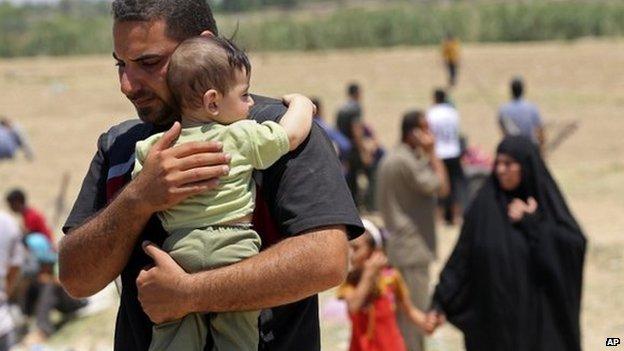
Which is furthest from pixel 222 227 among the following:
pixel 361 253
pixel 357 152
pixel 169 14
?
pixel 357 152

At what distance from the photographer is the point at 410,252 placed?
27.0 ft

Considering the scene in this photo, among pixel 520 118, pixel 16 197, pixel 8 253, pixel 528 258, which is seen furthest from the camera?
pixel 520 118

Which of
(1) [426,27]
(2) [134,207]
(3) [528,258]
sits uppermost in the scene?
→ (2) [134,207]

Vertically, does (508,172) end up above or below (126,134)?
below

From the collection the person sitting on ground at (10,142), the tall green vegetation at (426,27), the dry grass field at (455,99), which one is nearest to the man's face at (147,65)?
the dry grass field at (455,99)

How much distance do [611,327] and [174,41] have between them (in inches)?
276

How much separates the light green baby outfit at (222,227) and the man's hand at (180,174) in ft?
0.11

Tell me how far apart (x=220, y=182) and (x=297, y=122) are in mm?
209

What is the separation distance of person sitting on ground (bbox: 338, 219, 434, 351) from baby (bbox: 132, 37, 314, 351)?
3.42 metres

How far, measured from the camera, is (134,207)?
2.52 metres

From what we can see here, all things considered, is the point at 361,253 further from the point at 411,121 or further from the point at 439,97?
the point at 439,97

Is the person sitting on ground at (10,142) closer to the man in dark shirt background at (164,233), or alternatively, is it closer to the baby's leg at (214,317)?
the man in dark shirt background at (164,233)

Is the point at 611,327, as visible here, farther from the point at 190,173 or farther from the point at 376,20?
the point at 376,20

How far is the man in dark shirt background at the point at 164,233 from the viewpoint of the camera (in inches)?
97.6
